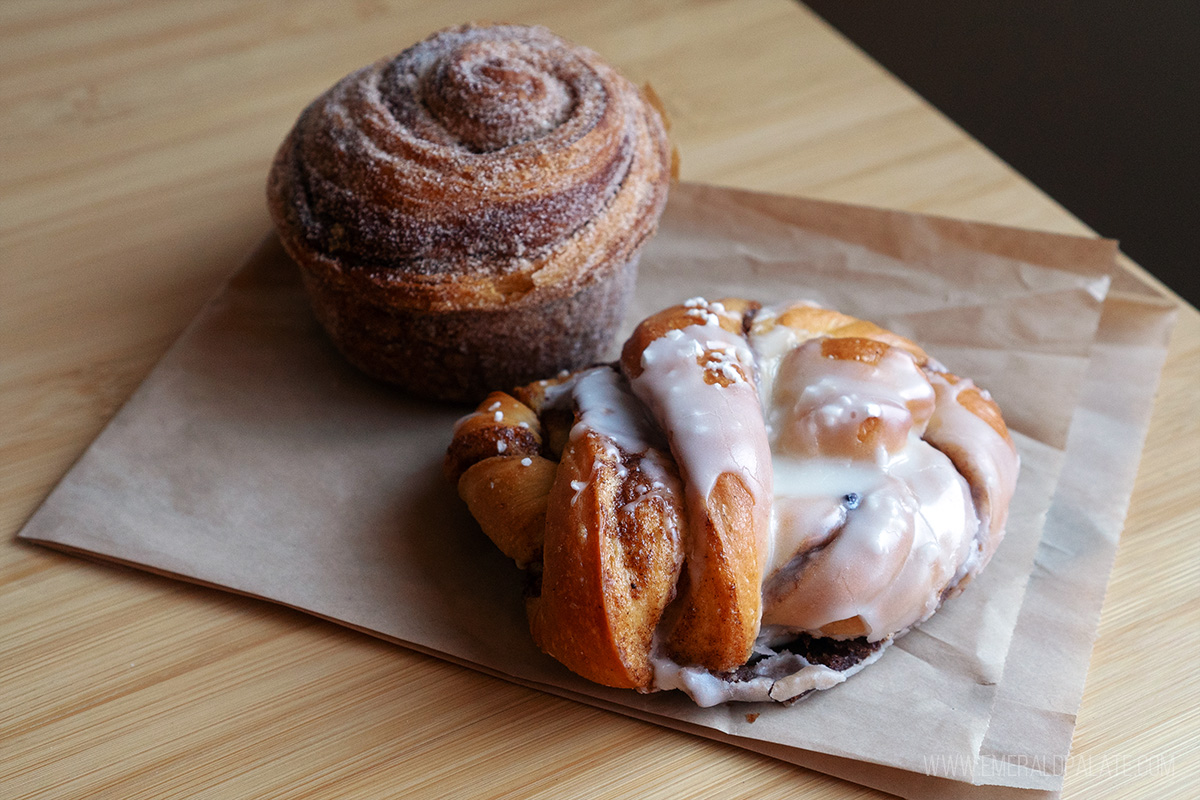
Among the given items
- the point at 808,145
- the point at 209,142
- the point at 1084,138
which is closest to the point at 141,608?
the point at 209,142

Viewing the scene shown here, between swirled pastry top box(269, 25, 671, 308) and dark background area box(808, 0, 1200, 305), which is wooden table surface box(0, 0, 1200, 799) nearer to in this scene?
swirled pastry top box(269, 25, 671, 308)

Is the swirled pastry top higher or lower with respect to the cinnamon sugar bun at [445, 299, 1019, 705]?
higher

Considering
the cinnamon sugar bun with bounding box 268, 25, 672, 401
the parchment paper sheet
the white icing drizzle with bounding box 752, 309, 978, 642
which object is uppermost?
the cinnamon sugar bun with bounding box 268, 25, 672, 401

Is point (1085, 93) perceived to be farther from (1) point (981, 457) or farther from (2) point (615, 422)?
(2) point (615, 422)

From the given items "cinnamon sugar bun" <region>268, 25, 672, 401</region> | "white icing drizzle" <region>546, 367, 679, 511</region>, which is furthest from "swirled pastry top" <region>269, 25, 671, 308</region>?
"white icing drizzle" <region>546, 367, 679, 511</region>

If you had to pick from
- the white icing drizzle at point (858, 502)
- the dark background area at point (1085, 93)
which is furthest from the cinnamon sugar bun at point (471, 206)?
the dark background area at point (1085, 93)

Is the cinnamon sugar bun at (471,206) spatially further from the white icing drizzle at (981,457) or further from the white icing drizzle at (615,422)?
the white icing drizzle at (981,457)

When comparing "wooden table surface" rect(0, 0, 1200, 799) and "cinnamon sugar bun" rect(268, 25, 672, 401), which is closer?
"wooden table surface" rect(0, 0, 1200, 799)

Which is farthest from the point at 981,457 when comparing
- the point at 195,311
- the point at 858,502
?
the point at 195,311
